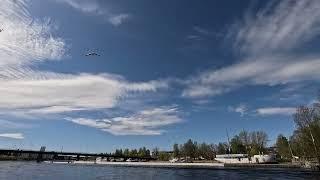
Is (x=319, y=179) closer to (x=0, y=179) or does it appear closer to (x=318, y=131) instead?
(x=318, y=131)

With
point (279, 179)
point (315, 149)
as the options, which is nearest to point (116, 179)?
point (279, 179)

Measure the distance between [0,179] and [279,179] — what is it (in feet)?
261

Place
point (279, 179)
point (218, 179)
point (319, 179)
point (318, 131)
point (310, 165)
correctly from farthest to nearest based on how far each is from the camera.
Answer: point (310, 165) < point (318, 131) < point (218, 179) < point (279, 179) < point (319, 179)

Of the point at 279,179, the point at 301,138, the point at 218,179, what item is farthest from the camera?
the point at 301,138

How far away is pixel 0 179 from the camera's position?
101562 mm

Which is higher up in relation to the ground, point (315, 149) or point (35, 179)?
point (315, 149)

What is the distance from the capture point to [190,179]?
370 ft

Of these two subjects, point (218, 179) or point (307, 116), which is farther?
point (307, 116)

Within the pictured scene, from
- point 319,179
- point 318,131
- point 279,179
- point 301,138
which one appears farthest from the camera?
point 301,138

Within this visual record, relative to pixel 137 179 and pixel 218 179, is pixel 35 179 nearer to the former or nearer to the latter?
pixel 137 179

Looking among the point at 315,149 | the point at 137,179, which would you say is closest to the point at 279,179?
the point at 315,149

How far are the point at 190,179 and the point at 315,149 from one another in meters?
43.8

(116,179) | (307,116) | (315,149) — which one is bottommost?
(116,179)

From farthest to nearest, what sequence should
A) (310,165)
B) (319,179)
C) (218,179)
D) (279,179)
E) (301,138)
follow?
(310,165), (301,138), (218,179), (279,179), (319,179)
